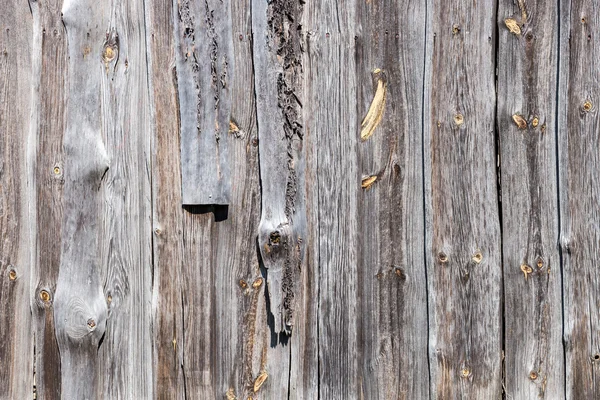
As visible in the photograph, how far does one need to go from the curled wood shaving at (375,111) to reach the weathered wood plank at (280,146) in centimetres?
24

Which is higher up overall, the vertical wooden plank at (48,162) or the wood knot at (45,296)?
the vertical wooden plank at (48,162)

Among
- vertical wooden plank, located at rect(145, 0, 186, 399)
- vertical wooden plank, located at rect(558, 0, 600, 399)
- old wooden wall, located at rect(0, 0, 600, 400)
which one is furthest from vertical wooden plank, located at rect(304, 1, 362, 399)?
vertical wooden plank, located at rect(558, 0, 600, 399)

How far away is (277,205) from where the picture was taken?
185 centimetres

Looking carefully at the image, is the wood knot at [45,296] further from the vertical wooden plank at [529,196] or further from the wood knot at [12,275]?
the vertical wooden plank at [529,196]

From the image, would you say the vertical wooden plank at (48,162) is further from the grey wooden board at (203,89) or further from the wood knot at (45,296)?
the grey wooden board at (203,89)

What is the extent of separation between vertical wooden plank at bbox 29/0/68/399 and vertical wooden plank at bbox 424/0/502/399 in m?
1.41

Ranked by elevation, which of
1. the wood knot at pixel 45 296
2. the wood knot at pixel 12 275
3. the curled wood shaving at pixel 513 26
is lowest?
the wood knot at pixel 45 296

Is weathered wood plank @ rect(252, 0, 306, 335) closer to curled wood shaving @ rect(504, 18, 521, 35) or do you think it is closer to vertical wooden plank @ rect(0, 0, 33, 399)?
curled wood shaving @ rect(504, 18, 521, 35)

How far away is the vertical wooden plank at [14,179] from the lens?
74.7 inches

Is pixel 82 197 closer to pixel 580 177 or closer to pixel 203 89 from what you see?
pixel 203 89

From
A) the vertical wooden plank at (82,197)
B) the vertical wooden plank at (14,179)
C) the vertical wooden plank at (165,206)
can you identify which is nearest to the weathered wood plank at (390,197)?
the vertical wooden plank at (165,206)

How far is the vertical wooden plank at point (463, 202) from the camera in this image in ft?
6.07

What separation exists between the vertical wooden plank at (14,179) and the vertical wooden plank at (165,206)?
49cm

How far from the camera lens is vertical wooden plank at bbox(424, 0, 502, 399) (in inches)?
72.8
